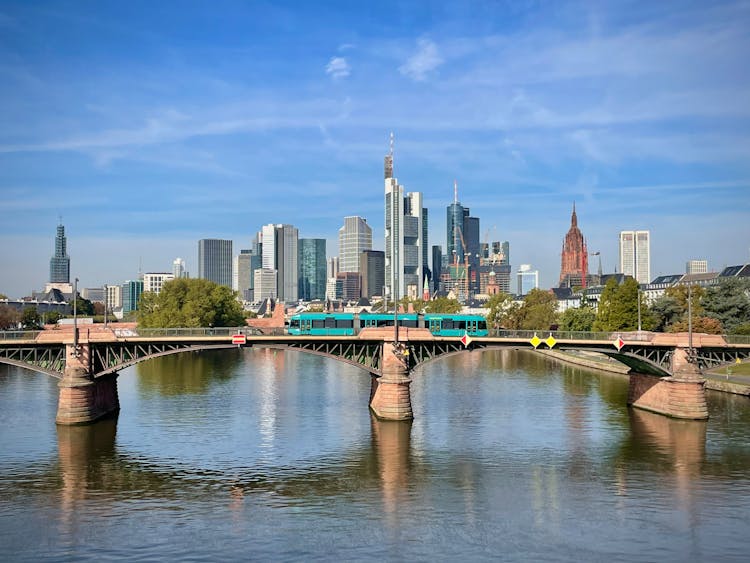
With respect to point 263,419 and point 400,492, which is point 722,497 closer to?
point 400,492

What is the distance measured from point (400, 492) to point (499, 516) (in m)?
8.18

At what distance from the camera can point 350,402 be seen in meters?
93.8

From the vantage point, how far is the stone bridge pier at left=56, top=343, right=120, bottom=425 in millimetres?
76500

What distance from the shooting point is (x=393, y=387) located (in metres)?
79.9

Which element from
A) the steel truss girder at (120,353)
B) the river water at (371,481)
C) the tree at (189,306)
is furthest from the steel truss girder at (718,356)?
the tree at (189,306)

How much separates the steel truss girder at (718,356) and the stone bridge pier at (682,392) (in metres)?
3.32

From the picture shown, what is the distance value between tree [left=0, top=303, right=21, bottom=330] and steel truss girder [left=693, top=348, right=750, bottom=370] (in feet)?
495

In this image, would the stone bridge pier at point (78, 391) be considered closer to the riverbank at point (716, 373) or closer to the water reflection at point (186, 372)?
the water reflection at point (186, 372)

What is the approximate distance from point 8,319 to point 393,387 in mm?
139111

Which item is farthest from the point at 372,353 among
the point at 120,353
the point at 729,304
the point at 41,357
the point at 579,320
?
the point at 579,320

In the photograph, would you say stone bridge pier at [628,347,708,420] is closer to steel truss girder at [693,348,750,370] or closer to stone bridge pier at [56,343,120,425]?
steel truss girder at [693,348,750,370]

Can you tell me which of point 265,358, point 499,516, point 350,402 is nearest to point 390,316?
point 350,402

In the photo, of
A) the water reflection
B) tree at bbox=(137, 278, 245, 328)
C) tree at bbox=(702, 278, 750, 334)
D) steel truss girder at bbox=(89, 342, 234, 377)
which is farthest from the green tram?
tree at bbox=(137, 278, 245, 328)

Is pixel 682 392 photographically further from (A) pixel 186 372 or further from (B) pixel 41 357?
(A) pixel 186 372
